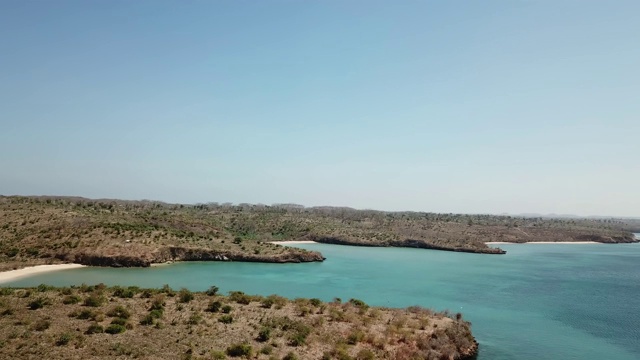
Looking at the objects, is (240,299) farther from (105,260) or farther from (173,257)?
(173,257)

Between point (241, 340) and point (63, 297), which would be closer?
point (241, 340)

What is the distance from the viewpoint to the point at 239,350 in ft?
80.5

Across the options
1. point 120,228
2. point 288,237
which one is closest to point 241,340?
point 120,228

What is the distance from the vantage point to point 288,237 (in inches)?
4985

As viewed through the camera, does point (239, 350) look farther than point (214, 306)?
No

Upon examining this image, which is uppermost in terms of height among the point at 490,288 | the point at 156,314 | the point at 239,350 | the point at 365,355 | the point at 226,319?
the point at 156,314

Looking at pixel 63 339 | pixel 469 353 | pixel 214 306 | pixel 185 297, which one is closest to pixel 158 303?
pixel 185 297

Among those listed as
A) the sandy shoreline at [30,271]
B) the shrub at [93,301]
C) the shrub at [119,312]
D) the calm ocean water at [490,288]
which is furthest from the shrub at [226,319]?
the sandy shoreline at [30,271]

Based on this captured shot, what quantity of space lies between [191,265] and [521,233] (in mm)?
133274

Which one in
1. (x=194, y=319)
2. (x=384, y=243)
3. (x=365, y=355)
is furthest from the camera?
(x=384, y=243)

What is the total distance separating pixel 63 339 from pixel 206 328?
824 centimetres

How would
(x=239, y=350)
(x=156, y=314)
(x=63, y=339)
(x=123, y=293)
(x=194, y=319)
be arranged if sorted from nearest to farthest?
(x=63, y=339) < (x=239, y=350) < (x=194, y=319) < (x=156, y=314) < (x=123, y=293)

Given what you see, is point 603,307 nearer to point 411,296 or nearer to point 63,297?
point 411,296

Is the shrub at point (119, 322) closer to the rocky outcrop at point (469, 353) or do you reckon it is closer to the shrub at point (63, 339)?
the shrub at point (63, 339)
